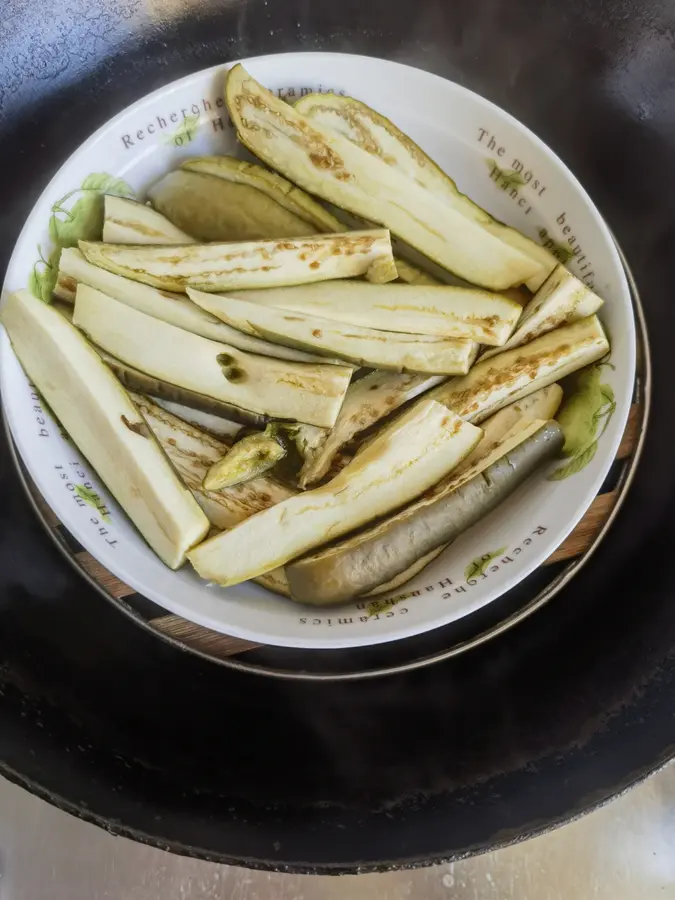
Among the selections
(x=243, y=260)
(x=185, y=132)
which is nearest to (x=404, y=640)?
(x=243, y=260)

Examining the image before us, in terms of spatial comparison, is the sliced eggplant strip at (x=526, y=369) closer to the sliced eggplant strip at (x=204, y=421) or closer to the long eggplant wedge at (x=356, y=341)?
the long eggplant wedge at (x=356, y=341)

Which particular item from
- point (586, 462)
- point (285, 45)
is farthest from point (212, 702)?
point (285, 45)

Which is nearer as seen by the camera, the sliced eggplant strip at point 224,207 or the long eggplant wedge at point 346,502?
the long eggplant wedge at point 346,502

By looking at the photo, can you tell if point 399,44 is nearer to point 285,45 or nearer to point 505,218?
point 285,45

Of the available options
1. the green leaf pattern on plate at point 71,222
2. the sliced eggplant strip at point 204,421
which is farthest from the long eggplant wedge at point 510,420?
the green leaf pattern on plate at point 71,222

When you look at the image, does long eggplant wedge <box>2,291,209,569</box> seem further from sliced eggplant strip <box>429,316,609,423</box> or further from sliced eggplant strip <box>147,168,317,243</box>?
sliced eggplant strip <box>429,316,609,423</box>

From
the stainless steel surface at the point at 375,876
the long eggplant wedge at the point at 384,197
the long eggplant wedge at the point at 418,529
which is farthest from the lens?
the stainless steel surface at the point at 375,876

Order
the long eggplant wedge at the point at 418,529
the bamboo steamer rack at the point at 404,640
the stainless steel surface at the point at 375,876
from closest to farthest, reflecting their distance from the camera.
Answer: the long eggplant wedge at the point at 418,529, the bamboo steamer rack at the point at 404,640, the stainless steel surface at the point at 375,876
